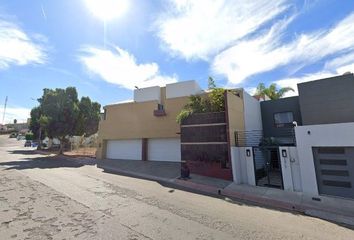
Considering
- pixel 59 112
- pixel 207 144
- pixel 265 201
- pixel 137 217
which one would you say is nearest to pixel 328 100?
pixel 207 144

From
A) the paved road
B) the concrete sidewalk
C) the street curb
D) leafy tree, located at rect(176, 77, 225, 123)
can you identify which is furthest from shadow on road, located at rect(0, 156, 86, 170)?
the street curb

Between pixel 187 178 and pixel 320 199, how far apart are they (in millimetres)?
7105

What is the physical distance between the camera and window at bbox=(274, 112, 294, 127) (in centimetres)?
1828

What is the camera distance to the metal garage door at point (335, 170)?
9.62m

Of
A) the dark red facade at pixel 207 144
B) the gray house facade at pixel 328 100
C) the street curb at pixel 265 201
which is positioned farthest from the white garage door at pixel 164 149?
the gray house facade at pixel 328 100

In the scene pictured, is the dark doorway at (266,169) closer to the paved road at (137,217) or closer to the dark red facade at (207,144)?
the dark red facade at (207,144)

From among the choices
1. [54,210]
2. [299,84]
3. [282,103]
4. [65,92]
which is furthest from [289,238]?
[65,92]

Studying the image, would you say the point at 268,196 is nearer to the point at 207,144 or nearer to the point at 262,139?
the point at 207,144

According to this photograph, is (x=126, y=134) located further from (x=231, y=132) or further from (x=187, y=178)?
(x=231, y=132)

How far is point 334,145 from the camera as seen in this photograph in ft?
32.6

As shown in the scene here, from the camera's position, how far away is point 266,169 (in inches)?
530

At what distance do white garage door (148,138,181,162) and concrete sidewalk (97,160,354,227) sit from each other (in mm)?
4040

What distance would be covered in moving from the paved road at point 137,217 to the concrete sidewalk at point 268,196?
94 cm

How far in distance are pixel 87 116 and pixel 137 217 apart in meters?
24.7
